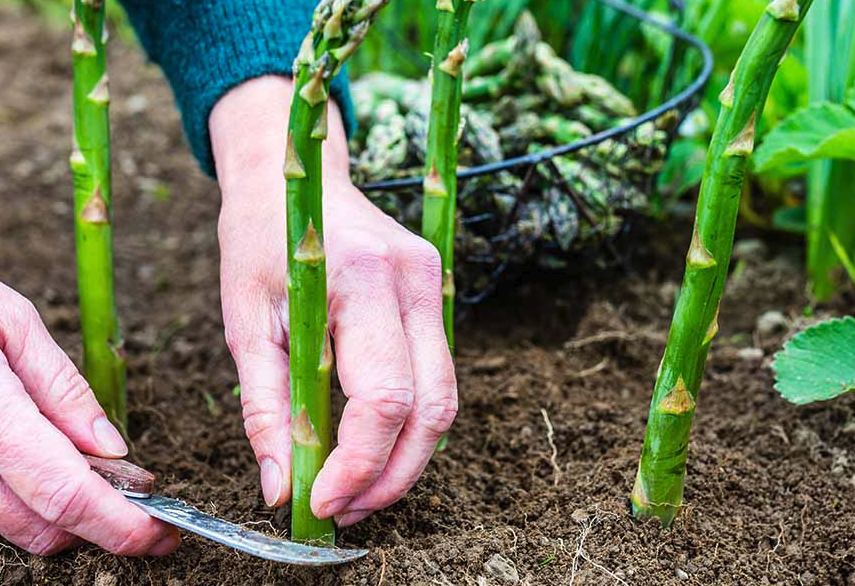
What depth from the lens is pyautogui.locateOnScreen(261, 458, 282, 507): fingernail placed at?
0.90 m

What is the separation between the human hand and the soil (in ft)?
0.31

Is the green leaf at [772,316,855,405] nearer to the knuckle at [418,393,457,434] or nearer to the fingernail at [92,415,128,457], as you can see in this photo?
the knuckle at [418,393,457,434]

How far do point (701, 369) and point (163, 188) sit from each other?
1663mm

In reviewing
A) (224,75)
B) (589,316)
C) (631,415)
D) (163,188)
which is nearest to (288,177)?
(224,75)

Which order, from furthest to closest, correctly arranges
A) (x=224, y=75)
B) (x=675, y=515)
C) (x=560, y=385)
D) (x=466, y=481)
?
1. (x=560, y=385)
2. (x=224, y=75)
3. (x=466, y=481)
4. (x=675, y=515)

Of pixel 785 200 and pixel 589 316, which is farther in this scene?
pixel 785 200

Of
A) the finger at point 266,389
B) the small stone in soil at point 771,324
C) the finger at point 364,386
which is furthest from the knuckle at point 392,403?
the small stone in soil at point 771,324

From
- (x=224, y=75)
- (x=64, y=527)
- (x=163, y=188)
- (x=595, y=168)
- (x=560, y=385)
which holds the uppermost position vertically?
(x=224, y=75)

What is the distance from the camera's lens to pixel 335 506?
872mm

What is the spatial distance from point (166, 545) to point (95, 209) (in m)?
0.42

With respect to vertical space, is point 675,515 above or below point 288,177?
below

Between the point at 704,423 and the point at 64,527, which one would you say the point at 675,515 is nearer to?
the point at 704,423

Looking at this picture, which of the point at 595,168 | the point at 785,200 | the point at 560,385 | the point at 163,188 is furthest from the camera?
the point at 163,188

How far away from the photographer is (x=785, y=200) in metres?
1.70
